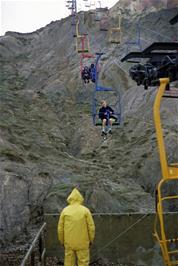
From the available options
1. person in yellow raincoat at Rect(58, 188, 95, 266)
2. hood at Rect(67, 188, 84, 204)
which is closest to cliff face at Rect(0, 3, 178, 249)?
person in yellow raincoat at Rect(58, 188, 95, 266)

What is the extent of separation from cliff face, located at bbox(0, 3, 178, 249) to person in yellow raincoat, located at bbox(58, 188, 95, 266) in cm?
381

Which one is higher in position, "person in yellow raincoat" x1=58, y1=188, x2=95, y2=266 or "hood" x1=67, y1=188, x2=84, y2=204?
"hood" x1=67, y1=188, x2=84, y2=204

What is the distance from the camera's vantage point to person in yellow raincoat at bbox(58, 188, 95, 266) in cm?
740

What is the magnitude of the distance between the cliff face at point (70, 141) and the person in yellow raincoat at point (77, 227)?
3.81 meters

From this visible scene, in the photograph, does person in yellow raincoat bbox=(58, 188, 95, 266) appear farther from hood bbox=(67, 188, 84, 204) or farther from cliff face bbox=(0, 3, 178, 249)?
cliff face bbox=(0, 3, 178, 249)

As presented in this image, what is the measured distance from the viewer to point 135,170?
16.1 m

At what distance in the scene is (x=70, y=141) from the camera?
20.8 m

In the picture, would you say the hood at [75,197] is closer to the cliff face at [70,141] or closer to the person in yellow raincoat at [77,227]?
the person in yellow raincoat at [77,227]

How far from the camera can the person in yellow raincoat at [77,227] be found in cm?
740

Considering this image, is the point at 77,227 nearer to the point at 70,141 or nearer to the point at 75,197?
the point at 75,197

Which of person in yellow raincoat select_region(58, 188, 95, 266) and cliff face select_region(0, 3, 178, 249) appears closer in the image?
person in yellow raincoat select_region(58, 188, 95, 266)

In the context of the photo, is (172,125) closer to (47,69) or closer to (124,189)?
(124,189)

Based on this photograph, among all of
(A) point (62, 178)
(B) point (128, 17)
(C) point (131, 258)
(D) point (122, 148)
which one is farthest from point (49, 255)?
(B) point (128, 17)

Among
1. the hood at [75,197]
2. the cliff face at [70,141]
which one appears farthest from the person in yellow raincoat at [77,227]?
the cliff face at [70,141]
